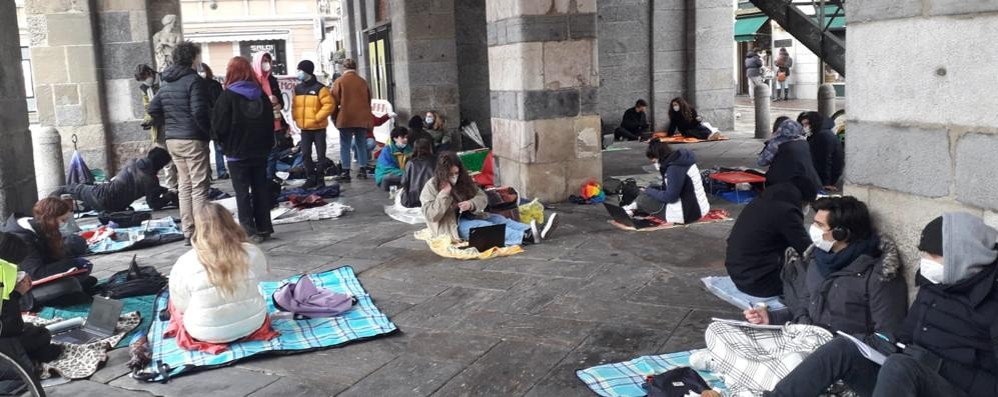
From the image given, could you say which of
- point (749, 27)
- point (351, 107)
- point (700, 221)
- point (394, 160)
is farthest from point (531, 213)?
point (749, 27)

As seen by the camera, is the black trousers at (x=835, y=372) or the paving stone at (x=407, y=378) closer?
the black trousers at (x=835, y=372)

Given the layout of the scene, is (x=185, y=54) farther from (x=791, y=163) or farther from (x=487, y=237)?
(x=791, y=163)

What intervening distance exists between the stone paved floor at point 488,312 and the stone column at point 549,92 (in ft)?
3.02

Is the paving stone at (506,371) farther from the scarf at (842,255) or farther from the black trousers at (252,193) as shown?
the black trousers at (252,193)

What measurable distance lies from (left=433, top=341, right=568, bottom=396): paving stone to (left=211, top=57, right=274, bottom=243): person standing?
354 cm

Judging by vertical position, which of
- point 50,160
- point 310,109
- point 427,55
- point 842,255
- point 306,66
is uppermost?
point 427,55

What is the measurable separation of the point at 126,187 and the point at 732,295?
645 centimetres

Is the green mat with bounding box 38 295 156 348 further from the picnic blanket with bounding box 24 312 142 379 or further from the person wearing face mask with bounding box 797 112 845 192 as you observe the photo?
the person wearing face mask with bounding box 797 112 845 192

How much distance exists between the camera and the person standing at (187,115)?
7094 mm

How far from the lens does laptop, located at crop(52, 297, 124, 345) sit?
16.5 ft

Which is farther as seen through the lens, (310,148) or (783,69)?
(783,69)

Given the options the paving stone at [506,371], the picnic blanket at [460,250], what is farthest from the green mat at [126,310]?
the paving stone at [506,371]

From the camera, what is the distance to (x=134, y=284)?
595 cm

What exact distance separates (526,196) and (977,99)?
550 cm
